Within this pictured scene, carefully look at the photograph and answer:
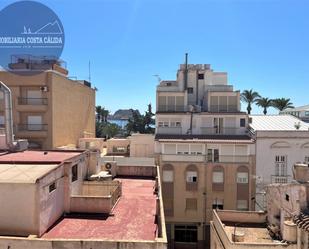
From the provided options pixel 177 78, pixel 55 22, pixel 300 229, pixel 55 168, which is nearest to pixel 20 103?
pixel 55 22

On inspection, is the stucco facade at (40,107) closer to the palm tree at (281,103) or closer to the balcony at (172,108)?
the balcony at (172,108)

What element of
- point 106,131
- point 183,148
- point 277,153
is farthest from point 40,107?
point 106,131

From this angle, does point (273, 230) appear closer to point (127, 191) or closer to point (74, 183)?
point (127, 191)

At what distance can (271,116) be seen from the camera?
40250 mm

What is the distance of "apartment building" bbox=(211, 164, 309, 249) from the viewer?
16.9 m

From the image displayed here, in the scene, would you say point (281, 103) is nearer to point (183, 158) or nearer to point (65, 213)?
point (183, 158)

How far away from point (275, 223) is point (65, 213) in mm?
13715

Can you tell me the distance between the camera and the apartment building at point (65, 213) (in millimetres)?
11406

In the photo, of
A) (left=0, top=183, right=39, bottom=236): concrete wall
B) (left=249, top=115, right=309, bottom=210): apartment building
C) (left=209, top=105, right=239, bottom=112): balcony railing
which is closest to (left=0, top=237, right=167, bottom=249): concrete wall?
(left=0, top=183, right=39, bottom=236): concrete wall

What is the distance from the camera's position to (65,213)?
15.7 meters

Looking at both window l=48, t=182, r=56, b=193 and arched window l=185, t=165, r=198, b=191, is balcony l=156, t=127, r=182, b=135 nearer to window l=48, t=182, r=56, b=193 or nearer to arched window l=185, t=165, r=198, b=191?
arched window l=185, t=165, r=198, b=191

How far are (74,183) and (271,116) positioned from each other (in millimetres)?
30173

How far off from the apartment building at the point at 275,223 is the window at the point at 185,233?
10.1 meters

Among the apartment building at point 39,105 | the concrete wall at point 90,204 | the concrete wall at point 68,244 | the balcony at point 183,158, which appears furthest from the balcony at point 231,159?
the concrete wall at point 68,244
